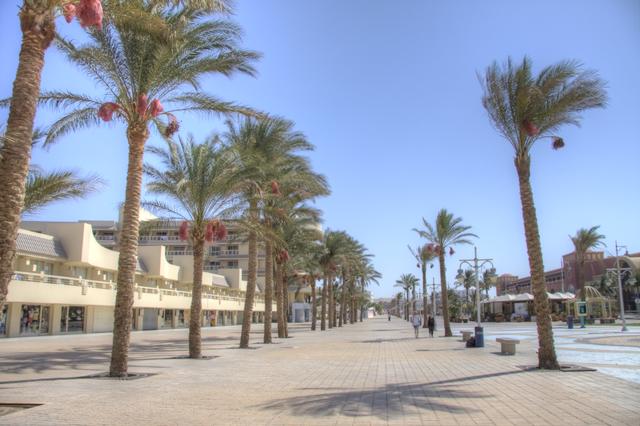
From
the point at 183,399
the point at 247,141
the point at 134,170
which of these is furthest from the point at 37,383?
the point at 247,141

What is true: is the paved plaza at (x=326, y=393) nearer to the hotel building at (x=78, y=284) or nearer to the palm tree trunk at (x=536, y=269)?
the palm tree trunk at (x=536, y=269)

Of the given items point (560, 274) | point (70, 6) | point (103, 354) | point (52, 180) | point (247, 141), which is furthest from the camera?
point (560, 274)

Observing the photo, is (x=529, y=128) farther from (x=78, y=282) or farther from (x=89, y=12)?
(x=78, y=282)

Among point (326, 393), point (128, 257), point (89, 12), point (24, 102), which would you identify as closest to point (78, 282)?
point (128, 257)

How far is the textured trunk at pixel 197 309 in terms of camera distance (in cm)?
1861

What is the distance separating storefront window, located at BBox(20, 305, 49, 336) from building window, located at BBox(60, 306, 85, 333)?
1.56m

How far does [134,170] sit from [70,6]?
589 cm

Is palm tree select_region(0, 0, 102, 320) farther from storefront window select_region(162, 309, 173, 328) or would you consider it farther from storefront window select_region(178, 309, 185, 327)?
storefront window select_region(178, 309, 185, 327)

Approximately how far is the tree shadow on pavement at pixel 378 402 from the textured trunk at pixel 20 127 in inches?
Result: 190

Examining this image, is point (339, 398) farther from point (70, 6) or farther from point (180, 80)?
point (180, 80)

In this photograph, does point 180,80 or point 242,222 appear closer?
point 180,80

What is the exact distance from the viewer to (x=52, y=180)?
58.6 feet

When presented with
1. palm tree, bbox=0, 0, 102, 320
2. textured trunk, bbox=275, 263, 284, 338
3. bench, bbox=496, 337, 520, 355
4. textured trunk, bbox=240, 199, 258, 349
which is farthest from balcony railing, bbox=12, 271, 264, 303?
bench, bbox=496, 337, 520, 355

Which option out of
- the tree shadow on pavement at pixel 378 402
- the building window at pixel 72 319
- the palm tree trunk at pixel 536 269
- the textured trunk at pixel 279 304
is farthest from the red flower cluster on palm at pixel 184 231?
the building window at pixel 72 319
